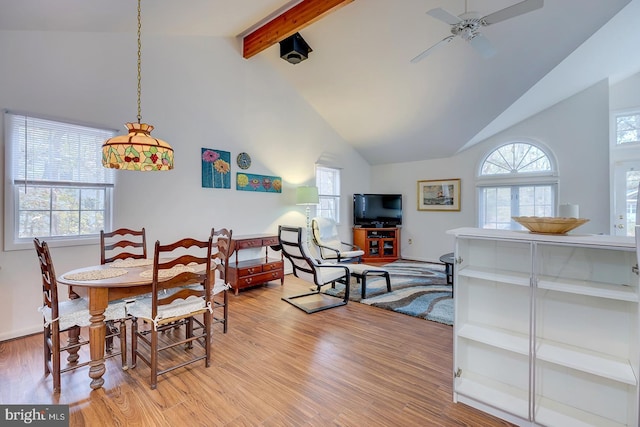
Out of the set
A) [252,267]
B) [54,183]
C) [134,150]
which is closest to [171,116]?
[54,183]

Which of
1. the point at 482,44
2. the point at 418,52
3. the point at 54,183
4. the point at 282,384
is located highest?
the point at 418,52

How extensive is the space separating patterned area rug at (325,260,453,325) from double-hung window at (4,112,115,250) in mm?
3110

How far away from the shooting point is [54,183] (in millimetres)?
3055

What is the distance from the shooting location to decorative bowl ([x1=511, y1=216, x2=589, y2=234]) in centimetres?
164

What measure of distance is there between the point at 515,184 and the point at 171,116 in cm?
600

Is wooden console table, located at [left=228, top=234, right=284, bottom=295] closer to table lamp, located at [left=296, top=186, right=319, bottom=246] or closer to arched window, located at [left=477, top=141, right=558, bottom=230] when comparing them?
table lamp, located at [left=296, top=186, right=319, bottom=246]

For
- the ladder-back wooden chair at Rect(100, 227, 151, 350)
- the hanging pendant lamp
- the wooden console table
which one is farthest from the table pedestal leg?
the wooden console table

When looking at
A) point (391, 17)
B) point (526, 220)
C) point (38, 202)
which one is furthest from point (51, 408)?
point (391, 17)

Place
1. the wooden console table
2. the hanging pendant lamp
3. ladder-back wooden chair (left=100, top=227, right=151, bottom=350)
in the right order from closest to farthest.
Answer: the hanging pendant lamp, ladder-back wooden chair (left=100, top=227, right=151, bottom=350), the wooden console table

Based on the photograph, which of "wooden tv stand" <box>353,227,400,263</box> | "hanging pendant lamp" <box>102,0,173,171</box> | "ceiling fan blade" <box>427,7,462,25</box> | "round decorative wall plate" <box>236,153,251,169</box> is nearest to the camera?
"hanging pendant lamp" <box>102,0,173,171</box>

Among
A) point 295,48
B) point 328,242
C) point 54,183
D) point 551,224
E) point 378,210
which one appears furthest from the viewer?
point 378,210

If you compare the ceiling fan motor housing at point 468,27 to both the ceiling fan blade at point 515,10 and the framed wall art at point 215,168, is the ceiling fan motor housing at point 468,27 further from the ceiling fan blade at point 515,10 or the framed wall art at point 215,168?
the framed wall art at point 215,168

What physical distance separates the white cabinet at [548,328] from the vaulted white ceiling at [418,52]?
3175 mm

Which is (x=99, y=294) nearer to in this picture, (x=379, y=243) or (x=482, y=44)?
(x=482, y=44)
